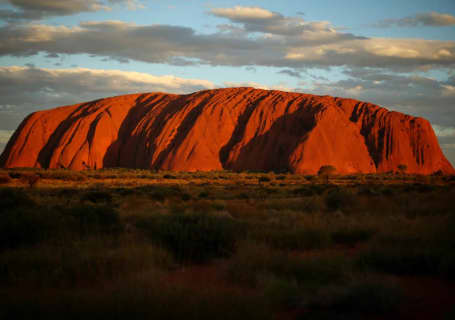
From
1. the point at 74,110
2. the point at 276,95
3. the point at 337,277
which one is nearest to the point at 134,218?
the point at 337,277

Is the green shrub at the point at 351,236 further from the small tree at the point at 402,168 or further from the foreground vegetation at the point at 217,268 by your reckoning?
the small tree at the point at 402,168

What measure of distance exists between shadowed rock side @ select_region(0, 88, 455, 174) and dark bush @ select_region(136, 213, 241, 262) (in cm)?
4256

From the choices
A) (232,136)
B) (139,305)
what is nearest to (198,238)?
(139,305)

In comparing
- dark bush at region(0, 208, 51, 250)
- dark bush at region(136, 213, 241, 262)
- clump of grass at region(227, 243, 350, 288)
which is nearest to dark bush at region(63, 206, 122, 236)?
dark bush at region(0, 208, 51, 250)

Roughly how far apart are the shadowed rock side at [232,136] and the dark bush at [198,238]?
42559mm

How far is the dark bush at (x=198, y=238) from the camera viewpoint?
6.66 metres

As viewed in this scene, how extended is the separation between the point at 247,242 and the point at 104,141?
59.2 meters

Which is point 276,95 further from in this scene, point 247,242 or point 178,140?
point 247,242

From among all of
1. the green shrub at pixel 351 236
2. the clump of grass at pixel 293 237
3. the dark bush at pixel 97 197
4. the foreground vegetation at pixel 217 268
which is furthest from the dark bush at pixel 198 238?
the dark bush at pixel 97 197

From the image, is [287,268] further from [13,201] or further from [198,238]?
[13,201]

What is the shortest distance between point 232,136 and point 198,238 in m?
50.5

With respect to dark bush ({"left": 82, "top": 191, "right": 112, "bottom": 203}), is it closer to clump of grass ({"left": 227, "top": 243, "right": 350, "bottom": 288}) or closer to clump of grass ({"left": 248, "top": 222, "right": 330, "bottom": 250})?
clump of grass ({"left": 248, "top": 222, "right": 330, "bottom": 250})

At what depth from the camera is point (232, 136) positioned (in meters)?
57.2

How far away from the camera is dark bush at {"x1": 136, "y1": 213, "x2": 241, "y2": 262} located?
262 inches
